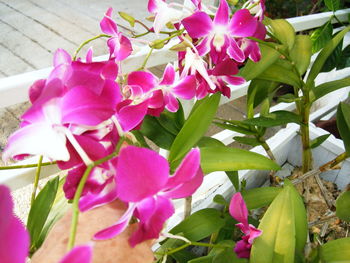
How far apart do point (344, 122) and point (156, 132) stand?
0.37 m

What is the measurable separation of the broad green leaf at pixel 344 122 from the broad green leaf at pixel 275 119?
8 cm

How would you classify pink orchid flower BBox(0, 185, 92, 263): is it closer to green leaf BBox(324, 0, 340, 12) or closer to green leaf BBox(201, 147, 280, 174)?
green leaf BBox(201, 147, 280, 174)

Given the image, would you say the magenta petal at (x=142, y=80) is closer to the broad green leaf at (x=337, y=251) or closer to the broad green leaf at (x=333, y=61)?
the broad green leaf at (x=337, y=251)

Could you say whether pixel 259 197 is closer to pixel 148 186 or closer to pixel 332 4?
pixel 148 186

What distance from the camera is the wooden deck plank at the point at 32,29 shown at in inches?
85.8

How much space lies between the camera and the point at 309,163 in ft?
2.80

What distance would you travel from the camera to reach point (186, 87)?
0.46m

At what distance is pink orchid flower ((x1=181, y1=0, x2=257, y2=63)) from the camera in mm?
467

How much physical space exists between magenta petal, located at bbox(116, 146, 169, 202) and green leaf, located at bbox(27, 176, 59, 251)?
11.1 inches

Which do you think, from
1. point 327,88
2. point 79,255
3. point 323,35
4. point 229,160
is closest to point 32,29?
point 323,35

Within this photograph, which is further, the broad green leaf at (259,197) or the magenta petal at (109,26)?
the broad green leaf at (259,197)

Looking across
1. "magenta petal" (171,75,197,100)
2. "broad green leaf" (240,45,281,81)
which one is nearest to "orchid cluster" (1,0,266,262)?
"magenta petal" (171,75,197,100)

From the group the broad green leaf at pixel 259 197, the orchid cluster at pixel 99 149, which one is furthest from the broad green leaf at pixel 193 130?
the broad green leaf at pixel 259 197

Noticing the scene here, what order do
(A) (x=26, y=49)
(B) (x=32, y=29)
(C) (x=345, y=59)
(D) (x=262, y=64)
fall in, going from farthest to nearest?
(B) (x=32, y=29)
(A) (x=26, y=49)
(C) (x=345, y=59)
(D) (x=262, y=64)
